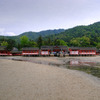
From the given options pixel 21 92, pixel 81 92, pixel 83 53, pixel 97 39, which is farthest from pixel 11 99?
pixel 97 39

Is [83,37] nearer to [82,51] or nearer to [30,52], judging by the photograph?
[82,51]

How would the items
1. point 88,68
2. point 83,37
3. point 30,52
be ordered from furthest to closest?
point 83,37
point 30,52
point 88,68

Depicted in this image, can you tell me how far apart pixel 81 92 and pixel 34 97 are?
404 cm

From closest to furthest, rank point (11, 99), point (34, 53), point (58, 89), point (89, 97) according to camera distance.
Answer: point (11, 99)
point (89, 97)
point (58, 89)
point (34, 53)

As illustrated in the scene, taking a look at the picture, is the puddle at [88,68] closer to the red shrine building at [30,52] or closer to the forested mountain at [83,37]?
the red shrine building at [30,52]

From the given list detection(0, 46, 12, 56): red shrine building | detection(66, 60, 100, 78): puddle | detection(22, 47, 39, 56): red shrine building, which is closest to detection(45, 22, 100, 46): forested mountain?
detection(22, 47, 39, 56): red shrine building

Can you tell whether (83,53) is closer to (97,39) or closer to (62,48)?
(62,48)

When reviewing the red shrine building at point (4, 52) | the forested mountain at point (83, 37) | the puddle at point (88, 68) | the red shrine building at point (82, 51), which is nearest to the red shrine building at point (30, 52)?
the red shrine building at point (4, 52)

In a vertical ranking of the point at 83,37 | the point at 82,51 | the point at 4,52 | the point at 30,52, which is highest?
the point at 83,37

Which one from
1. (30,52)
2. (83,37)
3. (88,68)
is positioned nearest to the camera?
(88,68)

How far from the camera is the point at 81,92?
855 centimetres

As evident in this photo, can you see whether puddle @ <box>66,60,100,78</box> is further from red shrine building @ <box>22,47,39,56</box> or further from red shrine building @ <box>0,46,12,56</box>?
red shrine building @ <box>0,46,12,56</box>

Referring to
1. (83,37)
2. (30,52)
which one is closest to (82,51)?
(30,52)

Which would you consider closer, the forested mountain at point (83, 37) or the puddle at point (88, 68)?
the puddle at point (88, 68)
